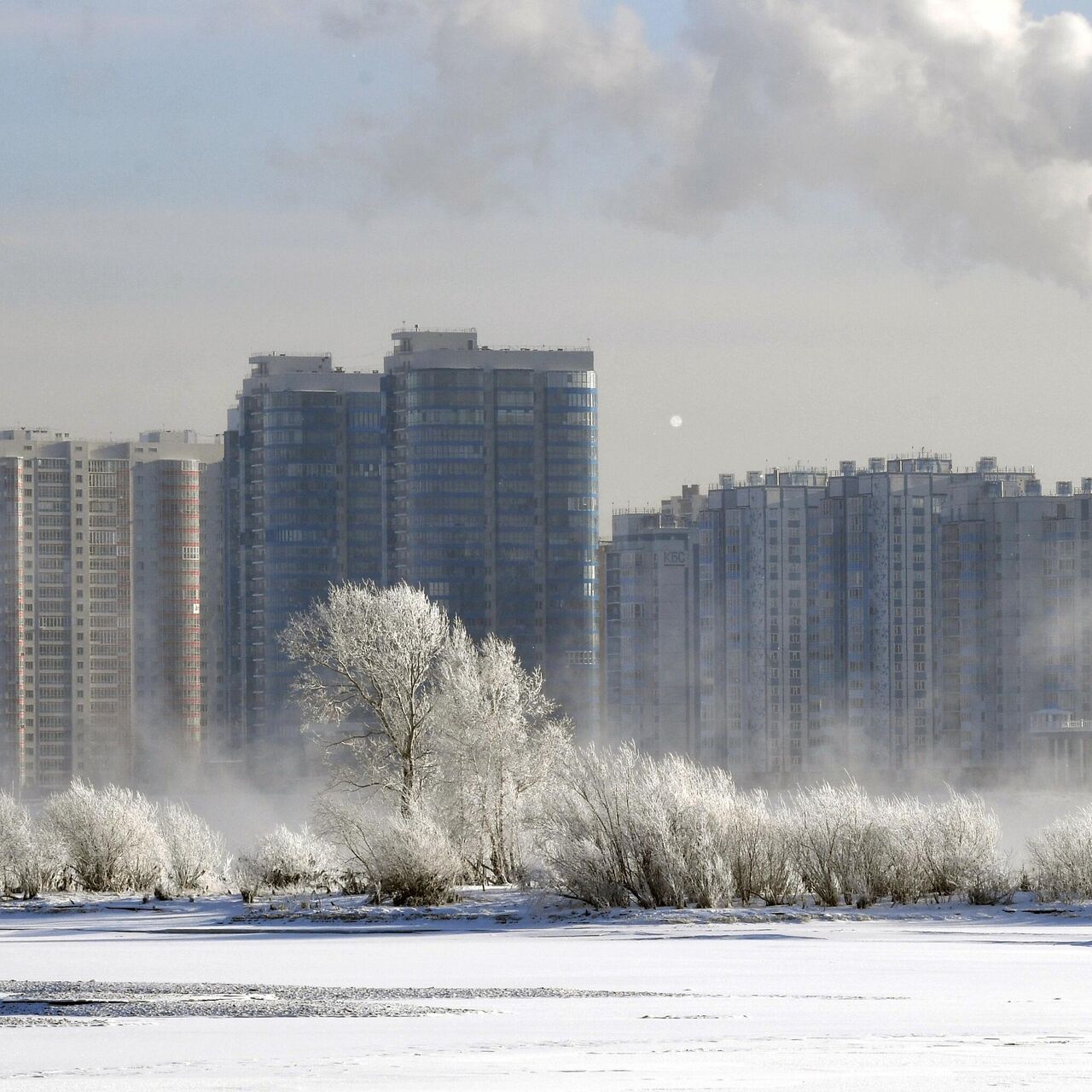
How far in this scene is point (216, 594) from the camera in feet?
493

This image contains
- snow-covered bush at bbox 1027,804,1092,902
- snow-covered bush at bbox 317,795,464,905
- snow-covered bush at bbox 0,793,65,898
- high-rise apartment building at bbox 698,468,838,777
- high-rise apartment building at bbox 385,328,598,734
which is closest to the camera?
snow-covered bush at bbox 1027,804,1092,902

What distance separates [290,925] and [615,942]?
6.29m

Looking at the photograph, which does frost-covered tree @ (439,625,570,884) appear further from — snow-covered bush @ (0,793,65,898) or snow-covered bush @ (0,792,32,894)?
snow-covered bush @ (0,792,32,894)

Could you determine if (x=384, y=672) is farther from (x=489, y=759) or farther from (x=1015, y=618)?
(x=1015, y=618)

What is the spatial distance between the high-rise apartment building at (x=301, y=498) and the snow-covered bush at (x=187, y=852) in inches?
3431

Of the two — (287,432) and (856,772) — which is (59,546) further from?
(856,772)

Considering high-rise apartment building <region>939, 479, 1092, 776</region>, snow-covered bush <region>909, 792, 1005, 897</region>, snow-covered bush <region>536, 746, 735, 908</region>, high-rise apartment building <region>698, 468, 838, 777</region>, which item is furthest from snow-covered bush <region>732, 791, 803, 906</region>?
high-rise apartment building <region>698, 468, 838, 777</region>

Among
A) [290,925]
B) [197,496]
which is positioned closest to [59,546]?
[197,496]

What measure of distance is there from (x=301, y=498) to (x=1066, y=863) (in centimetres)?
10188

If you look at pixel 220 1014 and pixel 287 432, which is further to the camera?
pixel 287 432

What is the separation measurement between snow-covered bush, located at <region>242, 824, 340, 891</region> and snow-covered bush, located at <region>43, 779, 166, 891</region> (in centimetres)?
175

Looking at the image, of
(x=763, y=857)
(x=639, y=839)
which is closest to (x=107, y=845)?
(x=639, y=839)

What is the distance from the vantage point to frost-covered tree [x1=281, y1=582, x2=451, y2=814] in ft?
133

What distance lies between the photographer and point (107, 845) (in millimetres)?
40969
